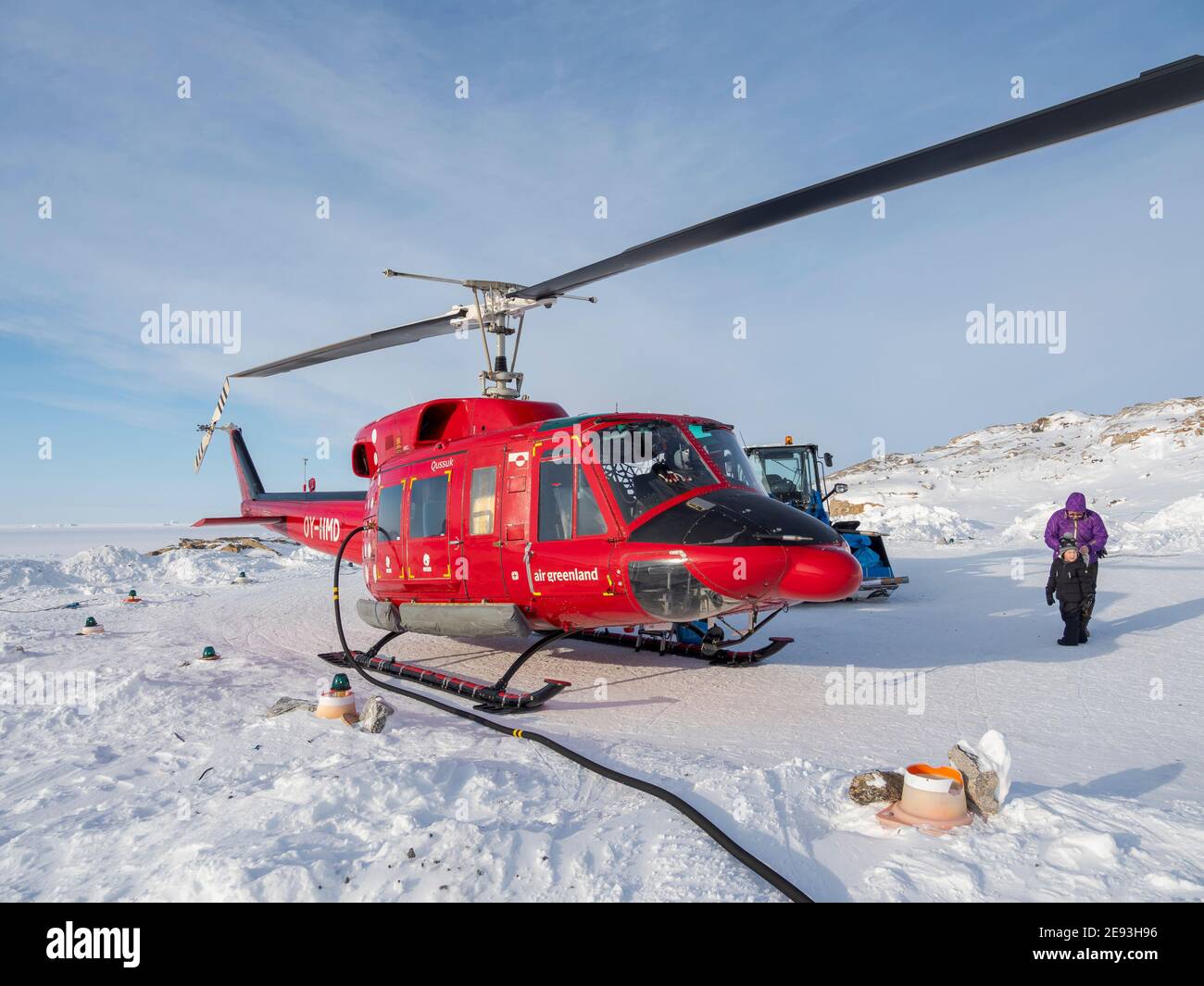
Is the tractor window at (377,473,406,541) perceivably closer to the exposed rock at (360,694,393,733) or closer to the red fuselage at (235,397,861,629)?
the red fuselage at (235,397,861,629)

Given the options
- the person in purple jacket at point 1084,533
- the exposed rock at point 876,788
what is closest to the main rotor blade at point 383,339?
the exposed rock at point 876,788

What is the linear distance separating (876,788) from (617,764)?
5.35 feet

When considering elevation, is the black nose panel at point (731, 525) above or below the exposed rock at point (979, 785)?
above

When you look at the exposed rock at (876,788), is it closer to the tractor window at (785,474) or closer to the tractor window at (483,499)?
the tractor window at (483,499)

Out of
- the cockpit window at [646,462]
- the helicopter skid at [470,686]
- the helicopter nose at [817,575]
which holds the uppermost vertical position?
the cockpit window at [646,462]

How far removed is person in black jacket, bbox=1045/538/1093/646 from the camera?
8.05 metres

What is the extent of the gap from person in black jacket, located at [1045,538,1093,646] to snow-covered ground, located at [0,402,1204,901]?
0.22 m

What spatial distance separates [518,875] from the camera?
2.94m

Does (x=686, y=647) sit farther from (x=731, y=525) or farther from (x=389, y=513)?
(x=389, y=513)

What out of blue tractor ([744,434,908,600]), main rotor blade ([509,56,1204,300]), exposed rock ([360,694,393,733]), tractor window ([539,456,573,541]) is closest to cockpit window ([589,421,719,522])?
tractor window ([539,456,573,541])

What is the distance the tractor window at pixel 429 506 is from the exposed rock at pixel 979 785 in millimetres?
5303

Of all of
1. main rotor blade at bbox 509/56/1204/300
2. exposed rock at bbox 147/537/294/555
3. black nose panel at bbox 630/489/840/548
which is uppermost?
main rotor blade at bbox 509/56/1204/300

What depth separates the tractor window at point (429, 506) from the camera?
297 inches
